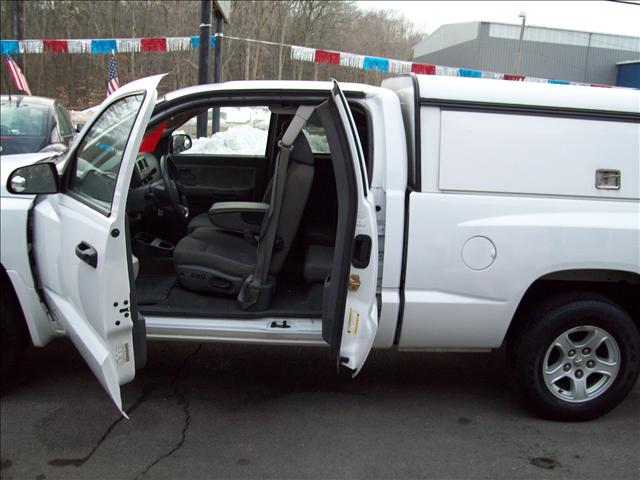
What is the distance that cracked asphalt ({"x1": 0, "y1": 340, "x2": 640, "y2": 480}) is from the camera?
287cm

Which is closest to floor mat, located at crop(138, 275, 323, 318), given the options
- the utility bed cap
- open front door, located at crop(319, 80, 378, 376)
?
open front door, located at crop(319, 80, 378, 376)

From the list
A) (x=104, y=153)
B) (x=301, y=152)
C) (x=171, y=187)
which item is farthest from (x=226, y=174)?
(x=104, y=153)

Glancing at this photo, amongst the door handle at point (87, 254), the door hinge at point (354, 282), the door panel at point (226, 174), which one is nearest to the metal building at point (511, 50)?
the door panel at point (226, 174)

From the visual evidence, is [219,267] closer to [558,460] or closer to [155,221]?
[155,221]

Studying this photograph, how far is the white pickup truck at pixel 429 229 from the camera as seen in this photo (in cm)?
298

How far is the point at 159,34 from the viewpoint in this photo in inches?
1172

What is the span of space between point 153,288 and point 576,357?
273cm

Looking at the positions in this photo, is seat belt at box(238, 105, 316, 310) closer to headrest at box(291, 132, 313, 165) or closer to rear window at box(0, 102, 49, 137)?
headrest at box(291, 132, 313, 165)

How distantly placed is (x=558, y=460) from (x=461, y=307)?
3.15 ft

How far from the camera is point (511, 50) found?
26.1 metres

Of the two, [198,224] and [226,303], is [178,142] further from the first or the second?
[226,303]

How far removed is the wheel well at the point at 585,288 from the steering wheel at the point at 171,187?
8.35 ft

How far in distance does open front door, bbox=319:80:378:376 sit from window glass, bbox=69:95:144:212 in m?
1.06

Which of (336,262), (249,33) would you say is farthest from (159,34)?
(336,262)
